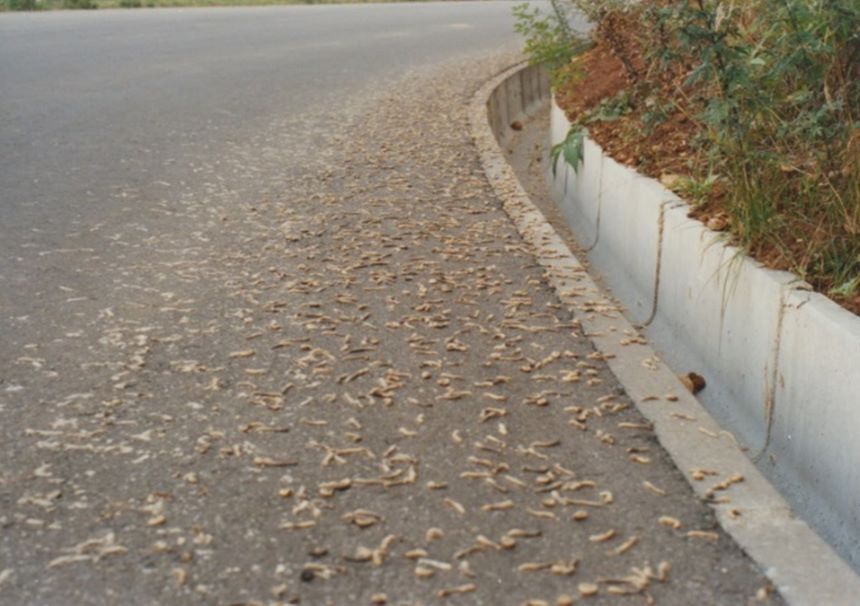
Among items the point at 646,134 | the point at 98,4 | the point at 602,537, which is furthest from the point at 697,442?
the point at 98,4

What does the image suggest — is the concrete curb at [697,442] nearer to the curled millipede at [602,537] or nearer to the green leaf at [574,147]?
the curled millipede at [602,537]

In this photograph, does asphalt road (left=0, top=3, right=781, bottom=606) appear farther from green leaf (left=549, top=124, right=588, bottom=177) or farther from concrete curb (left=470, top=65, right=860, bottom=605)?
green leaf (left=549, top=124, right=588, bottom=177)

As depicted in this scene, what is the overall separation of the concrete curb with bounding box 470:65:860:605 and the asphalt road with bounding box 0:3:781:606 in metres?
0.07

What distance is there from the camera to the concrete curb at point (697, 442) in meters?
3.36

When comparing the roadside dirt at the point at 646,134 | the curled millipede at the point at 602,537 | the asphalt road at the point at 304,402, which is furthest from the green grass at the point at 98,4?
the curled millipede at the point at 602,537

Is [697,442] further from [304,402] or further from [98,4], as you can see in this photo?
[98,4]

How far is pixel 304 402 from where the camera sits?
14.9ft

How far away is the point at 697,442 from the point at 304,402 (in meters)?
1.37

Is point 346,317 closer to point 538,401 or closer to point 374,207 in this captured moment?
point 538,401

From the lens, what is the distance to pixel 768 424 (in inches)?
188

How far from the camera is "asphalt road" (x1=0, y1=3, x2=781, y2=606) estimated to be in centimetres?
342

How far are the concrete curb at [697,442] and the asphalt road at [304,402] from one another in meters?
0.07

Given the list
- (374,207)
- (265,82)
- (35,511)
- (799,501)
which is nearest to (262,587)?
(35,511)

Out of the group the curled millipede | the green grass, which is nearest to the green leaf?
the curled millipede
